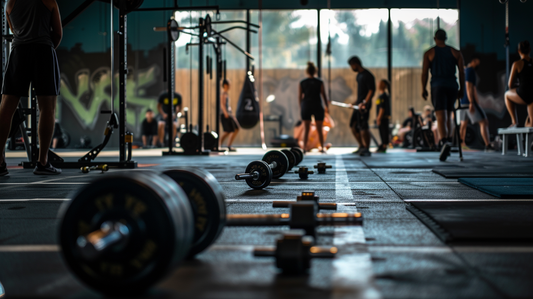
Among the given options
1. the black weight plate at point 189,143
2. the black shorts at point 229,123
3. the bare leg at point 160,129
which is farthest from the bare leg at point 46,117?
the bare leg at point 160,129

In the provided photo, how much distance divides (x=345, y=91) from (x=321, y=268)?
36.6ft

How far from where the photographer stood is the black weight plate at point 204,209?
1053 mm

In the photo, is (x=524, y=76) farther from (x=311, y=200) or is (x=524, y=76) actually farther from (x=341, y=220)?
(x=341, y=220)

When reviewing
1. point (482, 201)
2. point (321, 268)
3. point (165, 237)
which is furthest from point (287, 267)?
point (482, 201)

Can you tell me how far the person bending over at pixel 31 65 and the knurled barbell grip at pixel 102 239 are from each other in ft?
8.69

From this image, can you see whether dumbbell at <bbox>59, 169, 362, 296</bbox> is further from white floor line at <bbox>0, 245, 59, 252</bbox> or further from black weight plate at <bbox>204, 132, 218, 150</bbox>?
black weight plate at <bbox>204, 132, 218, 150</bbox>

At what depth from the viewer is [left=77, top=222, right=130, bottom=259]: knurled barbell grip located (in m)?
0.71

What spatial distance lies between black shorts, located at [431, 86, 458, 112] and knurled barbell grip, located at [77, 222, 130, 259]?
467 centimetres

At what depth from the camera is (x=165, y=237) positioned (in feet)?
2.52

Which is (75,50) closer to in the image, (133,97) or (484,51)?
(133,97)

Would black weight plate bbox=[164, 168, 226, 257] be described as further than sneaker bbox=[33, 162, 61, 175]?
No

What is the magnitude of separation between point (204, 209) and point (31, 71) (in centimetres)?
259

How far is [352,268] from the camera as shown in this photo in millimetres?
997

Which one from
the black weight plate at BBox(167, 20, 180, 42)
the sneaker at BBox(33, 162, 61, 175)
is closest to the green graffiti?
the black weight plate at BBox(167, 20, 180, 42)
